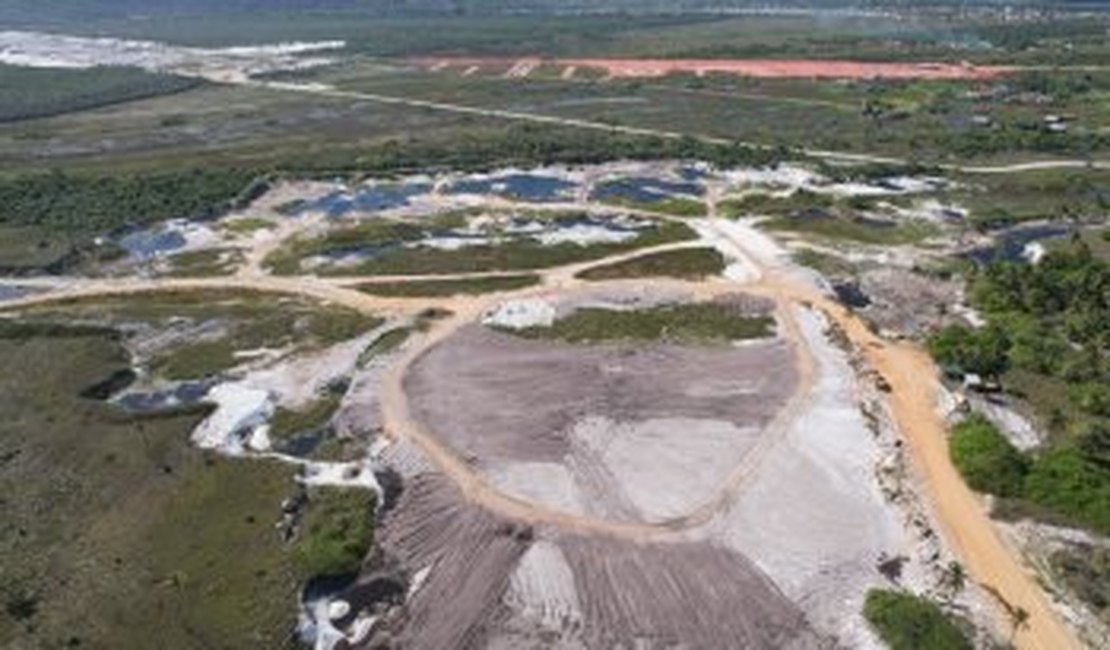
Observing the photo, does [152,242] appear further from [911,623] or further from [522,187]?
[911,623]

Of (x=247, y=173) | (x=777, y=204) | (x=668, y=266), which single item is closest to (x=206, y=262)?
(x=247, y=173)

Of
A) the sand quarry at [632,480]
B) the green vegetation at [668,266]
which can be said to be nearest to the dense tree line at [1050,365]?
the sand quarry at [632,480]

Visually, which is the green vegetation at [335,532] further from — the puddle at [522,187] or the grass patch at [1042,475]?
the puddle at [522,187]

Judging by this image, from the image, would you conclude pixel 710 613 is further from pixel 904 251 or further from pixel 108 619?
pixel 904 251

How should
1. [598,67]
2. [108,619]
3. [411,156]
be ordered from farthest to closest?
1. [598,67]
2. [411,156]
3. [108,619]

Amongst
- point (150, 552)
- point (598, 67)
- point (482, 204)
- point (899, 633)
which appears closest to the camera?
point (899, 633)

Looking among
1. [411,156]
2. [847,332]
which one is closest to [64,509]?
[847,332]
